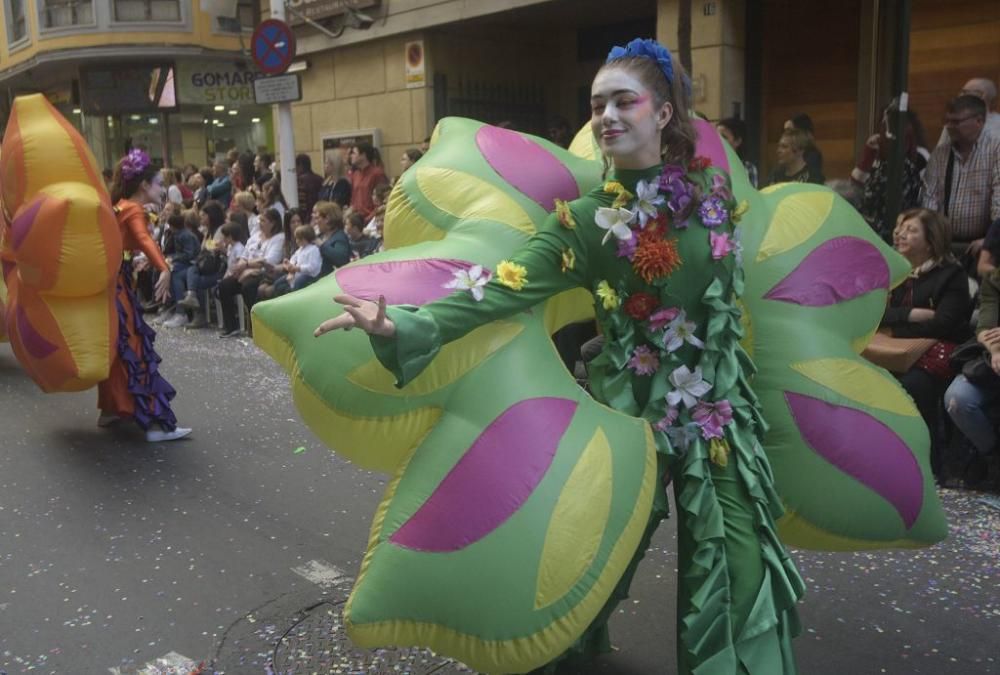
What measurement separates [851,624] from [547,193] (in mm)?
2058

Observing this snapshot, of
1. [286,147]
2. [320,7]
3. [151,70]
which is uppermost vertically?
[151,70]

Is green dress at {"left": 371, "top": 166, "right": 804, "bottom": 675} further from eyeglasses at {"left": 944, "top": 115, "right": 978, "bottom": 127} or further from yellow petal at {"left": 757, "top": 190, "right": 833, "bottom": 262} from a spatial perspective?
eyeglasses at {"left": 944, "top": 115, "right": 978, "bottom": 127}

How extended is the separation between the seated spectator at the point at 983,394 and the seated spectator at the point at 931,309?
19 centimetres

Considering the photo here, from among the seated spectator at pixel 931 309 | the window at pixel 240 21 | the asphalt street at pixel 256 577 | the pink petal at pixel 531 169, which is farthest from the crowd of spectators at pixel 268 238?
the window at pixel 240 21

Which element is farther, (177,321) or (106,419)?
(177,321)

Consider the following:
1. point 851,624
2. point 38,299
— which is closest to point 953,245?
point 851,624

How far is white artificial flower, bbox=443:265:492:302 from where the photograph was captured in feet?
8.10

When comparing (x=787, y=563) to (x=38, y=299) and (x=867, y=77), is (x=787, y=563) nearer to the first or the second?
(x=38, y=299)

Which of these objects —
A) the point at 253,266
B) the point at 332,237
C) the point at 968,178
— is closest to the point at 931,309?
the point at 968,178

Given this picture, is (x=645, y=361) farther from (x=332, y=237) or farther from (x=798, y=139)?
(x=332, y=237)

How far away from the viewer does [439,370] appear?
2.51 metres

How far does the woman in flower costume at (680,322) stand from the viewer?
8.12 feet

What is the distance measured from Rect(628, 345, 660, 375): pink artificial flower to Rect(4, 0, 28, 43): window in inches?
1139

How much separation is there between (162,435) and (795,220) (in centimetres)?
476
